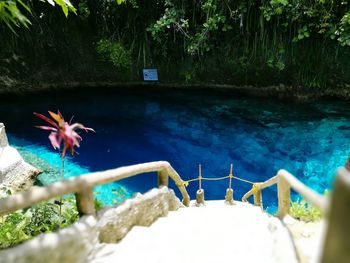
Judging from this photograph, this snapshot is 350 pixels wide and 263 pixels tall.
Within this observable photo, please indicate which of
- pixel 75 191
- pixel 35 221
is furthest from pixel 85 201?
pixel 35 221

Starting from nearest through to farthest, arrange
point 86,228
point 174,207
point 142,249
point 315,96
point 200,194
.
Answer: point 86,228 → point 142,249 → point 174,207 → point 200,194 → point 315,96

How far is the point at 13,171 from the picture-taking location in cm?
628

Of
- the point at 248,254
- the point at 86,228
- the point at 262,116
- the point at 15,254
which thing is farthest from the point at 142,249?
the point at 262,116

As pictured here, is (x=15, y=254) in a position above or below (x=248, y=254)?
above

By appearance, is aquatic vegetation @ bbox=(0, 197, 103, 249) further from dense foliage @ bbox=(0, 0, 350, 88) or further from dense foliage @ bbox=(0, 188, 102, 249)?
dense foliage @ bbox=(0, 0, 350, 88)

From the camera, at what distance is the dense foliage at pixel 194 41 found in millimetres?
8125

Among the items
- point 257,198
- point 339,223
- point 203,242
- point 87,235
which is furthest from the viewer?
point 257,198

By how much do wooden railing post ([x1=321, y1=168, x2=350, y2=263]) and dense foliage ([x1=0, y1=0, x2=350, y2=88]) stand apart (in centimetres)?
702

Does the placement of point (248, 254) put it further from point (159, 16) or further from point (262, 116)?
point (159, 16)

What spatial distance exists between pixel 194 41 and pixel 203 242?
6.61 meters

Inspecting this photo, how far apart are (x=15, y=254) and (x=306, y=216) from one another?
268 cm

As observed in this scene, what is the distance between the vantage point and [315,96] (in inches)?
389

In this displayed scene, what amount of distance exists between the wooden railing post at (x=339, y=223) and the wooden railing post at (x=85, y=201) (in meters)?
1.75

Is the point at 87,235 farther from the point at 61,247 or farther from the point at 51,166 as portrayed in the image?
the point at 51,166
